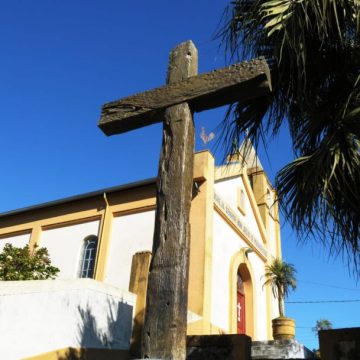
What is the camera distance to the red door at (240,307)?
14.3 metres

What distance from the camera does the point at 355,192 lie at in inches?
Answer: 178

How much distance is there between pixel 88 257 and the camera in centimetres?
1429

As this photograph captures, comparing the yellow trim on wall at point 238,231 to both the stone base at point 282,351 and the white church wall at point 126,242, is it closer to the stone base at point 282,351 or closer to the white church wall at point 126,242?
the white church wall at point 126,242

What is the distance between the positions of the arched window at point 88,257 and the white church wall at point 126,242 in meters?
1.01

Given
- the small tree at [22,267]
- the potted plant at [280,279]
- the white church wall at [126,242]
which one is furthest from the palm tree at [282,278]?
the small tree at [22,267]

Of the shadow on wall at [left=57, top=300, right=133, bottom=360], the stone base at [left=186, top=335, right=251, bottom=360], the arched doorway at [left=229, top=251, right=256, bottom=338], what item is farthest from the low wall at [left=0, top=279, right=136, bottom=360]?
the arched doorway at [left=229, top=251, right=256, bottom=338]

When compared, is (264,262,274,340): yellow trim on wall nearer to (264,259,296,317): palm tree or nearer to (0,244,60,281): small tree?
(264,259,296,317): palm tree

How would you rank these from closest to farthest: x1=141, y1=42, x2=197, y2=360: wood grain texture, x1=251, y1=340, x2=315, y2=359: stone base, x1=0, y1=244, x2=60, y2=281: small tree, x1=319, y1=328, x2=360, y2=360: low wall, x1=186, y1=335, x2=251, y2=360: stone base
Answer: x1=141, y1=42, x2=197, y2=360: wood grain texture, x1=319, y1=328, x2=360, y2=360: low wall, x1=186, y1=335, x2=251, y2=360: stone base, x1=251, y1=340, x2=315, y2=359: stone base, x1=0, y1=244, x2=60, y2=281: small tree

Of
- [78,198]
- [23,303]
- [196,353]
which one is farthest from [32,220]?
[196,353]

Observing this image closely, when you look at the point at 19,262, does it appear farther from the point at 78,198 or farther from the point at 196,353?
the point at 196,353

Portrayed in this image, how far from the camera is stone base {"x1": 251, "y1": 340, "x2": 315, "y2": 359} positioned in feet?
21.4

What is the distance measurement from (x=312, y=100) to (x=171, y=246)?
8.85ft

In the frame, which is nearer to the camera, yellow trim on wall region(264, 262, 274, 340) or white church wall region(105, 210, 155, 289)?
white church wall region(105, 210, 155, 289)

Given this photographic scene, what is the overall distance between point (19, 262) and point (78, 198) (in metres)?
4.11
